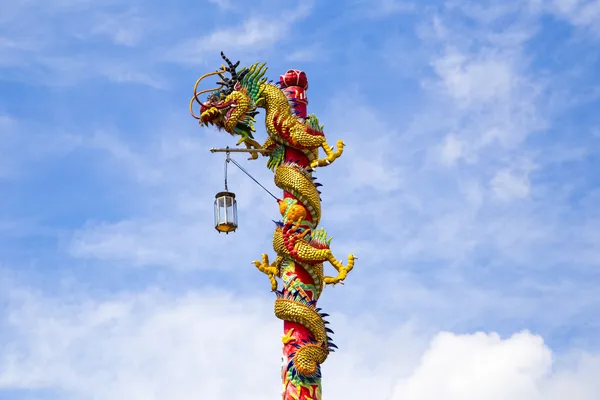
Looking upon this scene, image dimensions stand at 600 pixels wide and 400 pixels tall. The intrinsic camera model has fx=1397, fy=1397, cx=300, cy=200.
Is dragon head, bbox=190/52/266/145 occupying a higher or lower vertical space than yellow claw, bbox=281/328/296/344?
higher

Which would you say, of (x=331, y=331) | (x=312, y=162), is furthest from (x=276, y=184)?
(x=331, y=331)

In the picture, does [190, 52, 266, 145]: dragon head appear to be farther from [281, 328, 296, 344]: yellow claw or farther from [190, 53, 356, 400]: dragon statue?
[281, 328, 296, 344]: yellow claw

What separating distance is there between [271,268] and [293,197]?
4.27 ft

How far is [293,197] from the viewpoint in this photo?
80.2ft

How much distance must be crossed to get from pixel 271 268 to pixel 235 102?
10.1 feet

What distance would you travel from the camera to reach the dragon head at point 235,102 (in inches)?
984

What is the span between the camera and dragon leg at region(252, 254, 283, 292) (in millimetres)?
24347

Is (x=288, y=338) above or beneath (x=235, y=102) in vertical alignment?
beneath

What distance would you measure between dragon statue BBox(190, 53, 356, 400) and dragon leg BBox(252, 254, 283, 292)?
2cm

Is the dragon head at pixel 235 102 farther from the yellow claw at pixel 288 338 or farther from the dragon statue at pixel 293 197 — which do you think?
the yellow claw at pixel 288 338

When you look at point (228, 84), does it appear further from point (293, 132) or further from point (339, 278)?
point (339, 278)

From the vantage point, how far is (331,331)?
78.6ft

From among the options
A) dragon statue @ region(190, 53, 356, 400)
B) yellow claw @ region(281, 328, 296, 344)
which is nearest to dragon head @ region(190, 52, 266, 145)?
Result: dragon statue @ region(190, 53, 356, 400)

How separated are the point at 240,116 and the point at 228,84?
713 millimetres
